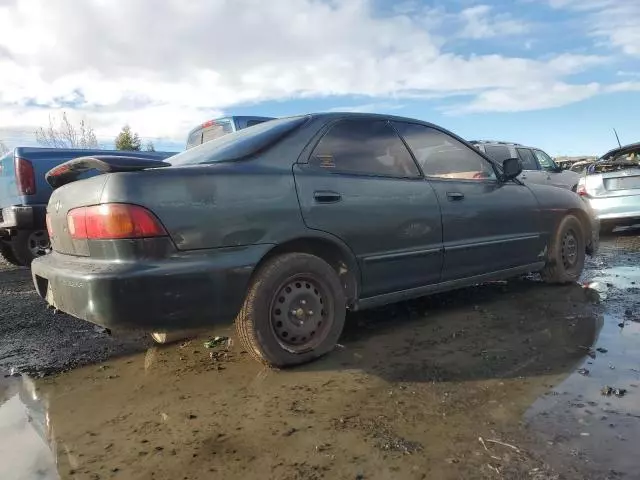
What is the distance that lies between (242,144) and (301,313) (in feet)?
3.60

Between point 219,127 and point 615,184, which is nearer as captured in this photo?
point 219,127

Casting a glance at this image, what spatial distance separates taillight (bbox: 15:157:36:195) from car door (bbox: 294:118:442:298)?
4.46 metres

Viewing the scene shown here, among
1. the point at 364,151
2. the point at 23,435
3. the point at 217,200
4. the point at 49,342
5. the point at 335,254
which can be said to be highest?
the point at 364,151

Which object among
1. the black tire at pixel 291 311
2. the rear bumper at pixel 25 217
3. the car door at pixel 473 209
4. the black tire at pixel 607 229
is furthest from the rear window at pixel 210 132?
the black tire at pixel 607 229

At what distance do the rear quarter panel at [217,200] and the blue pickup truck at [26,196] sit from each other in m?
3.72

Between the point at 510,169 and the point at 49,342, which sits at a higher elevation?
the point at 510,169

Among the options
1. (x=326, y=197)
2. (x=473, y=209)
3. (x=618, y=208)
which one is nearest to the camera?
(x=326, y=197)

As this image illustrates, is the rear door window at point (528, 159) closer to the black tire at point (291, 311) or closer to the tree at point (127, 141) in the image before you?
the black tire at point (291, 311)

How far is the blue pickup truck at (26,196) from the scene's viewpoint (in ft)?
19.9

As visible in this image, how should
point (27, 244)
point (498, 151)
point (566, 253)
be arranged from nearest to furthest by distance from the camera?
point (566, 253) < point (27, 244) < point (498, 151)

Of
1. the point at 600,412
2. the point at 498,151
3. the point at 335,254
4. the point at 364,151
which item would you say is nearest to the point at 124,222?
the point at 335,254

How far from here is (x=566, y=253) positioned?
16.5 feet

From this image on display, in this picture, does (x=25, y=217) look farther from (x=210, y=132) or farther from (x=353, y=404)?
(x=353, y=404)

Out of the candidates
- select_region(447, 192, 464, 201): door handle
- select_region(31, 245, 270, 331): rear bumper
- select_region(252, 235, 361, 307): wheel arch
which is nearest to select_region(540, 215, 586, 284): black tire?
select_region(447, 192, 464, 201): door handle
